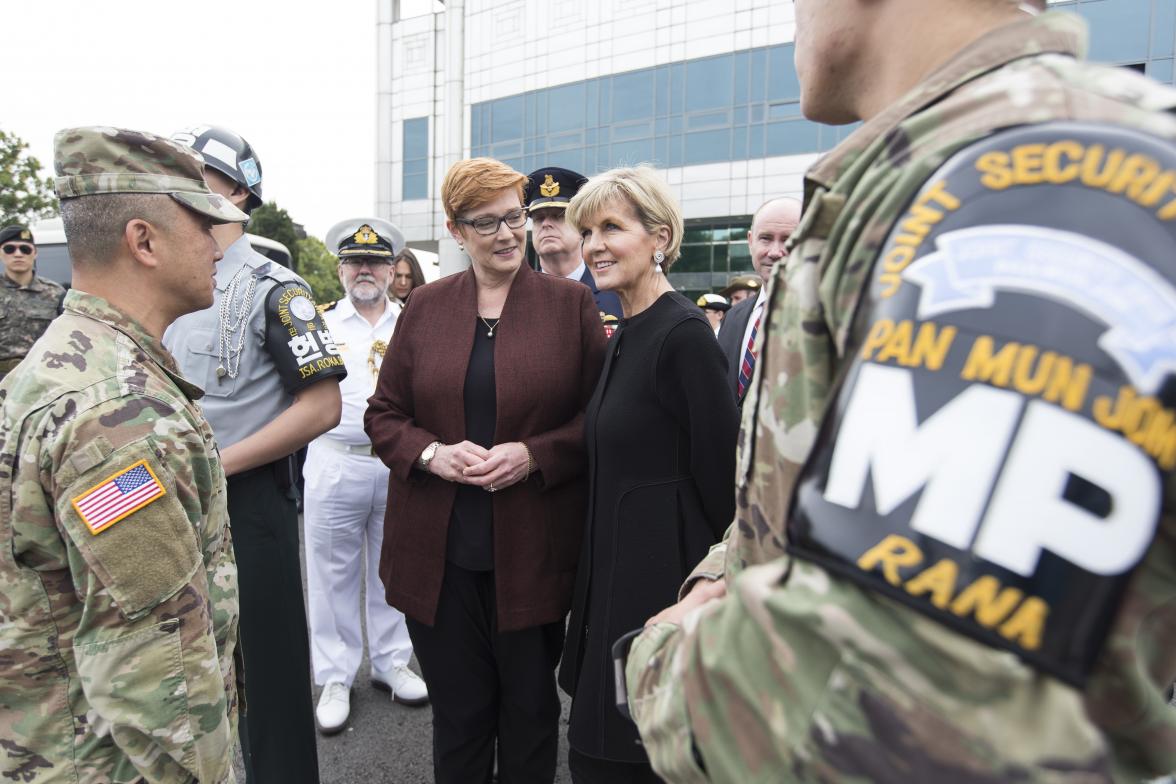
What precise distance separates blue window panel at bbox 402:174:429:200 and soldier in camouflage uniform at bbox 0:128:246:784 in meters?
28.4

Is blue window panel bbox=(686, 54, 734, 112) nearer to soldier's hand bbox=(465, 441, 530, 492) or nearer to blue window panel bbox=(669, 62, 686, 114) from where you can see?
blue window panel bbox=(669, 62, 686, 114)

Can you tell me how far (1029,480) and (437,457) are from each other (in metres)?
1.91

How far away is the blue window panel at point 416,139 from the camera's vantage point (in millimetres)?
28609

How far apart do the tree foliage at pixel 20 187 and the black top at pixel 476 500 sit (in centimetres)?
1958

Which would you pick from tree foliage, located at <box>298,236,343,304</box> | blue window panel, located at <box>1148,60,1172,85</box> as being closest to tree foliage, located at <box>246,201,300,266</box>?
tree foliage, located at <box>298,236,343,304</box>

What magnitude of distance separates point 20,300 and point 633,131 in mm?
19396

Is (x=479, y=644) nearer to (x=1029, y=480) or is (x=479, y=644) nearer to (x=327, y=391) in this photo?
(x=327, y=391)

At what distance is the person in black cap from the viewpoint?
3.86m

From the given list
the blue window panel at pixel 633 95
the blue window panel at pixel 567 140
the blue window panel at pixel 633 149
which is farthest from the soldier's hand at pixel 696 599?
the blue window panel at pixel 567 140

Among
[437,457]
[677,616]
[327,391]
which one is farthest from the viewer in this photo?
[327,391]

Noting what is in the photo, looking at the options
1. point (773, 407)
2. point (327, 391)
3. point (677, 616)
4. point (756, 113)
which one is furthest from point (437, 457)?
point (756, 113)

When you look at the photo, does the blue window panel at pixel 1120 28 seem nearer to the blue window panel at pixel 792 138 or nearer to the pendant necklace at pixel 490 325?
the blue window panel at pixel 792 138

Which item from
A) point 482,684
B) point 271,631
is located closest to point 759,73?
point 482,684

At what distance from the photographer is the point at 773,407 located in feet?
2.50
